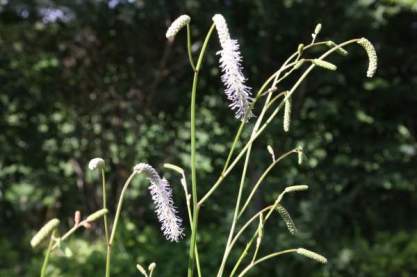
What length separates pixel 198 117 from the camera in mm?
4832

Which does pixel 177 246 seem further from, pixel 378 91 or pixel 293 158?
pixel 378 91

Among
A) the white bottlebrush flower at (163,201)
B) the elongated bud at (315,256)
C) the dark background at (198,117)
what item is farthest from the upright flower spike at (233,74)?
the dark background at (198,117)

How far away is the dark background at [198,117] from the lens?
456 cm

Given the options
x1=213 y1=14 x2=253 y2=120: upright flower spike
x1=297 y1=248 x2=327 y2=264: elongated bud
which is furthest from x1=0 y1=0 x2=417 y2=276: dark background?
x1=213 y1=14 x2=253 y2=120: upright flower spike

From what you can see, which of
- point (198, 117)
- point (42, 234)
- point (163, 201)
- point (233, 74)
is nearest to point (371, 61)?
point (233, 74)

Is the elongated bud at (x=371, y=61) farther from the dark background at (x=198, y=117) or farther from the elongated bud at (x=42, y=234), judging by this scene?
the dark background at (x=198, y=117)

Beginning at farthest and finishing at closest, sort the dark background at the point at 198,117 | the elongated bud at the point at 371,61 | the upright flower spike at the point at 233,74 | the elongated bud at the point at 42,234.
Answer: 1. the dark background at the point at 198,117
2. the elongated bud at the point at 371,61
3. the upright flower spike at the point at 233,74
4. the elongated bud at the point at 42,234

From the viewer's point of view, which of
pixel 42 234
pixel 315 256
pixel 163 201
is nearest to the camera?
pixel 42 234

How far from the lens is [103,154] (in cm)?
486

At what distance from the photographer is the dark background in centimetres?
456

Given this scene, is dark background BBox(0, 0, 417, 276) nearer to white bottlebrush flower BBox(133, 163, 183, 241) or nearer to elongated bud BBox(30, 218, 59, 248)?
white bottlebrush flower BBox(133, 163, 183, 241)

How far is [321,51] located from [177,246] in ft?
4.84

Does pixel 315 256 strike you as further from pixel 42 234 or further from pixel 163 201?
pixel 42 234

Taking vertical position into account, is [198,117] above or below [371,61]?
below
